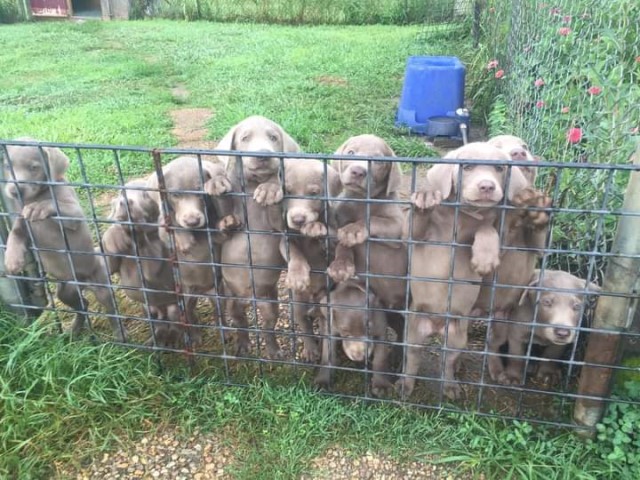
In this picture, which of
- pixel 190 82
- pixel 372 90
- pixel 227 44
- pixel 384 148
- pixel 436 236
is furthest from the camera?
Answer: pixel 227 44

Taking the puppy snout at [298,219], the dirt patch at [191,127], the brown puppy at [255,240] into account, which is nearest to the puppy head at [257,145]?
the brown puppy at [255,240]

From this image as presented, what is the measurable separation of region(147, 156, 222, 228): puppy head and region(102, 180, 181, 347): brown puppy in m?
0.12

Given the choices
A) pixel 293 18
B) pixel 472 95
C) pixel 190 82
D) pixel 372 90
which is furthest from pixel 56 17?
pixel 472 95

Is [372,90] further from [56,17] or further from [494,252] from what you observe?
[56,17]

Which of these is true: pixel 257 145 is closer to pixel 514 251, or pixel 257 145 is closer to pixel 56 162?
pixel 56 162

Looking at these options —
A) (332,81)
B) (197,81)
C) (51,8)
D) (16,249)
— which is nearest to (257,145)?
(16,249)

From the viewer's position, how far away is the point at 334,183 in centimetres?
287

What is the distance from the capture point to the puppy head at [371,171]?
8.74 ft

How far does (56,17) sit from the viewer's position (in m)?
19.0

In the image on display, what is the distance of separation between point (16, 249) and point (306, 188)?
1526 mm

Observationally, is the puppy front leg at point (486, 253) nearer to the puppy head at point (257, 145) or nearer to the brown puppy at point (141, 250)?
the puppy head at point (257, 145)

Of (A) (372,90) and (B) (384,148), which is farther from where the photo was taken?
(A) (372,90)

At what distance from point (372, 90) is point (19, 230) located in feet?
22.0

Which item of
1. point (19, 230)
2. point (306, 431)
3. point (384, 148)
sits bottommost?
point (306, 431)
